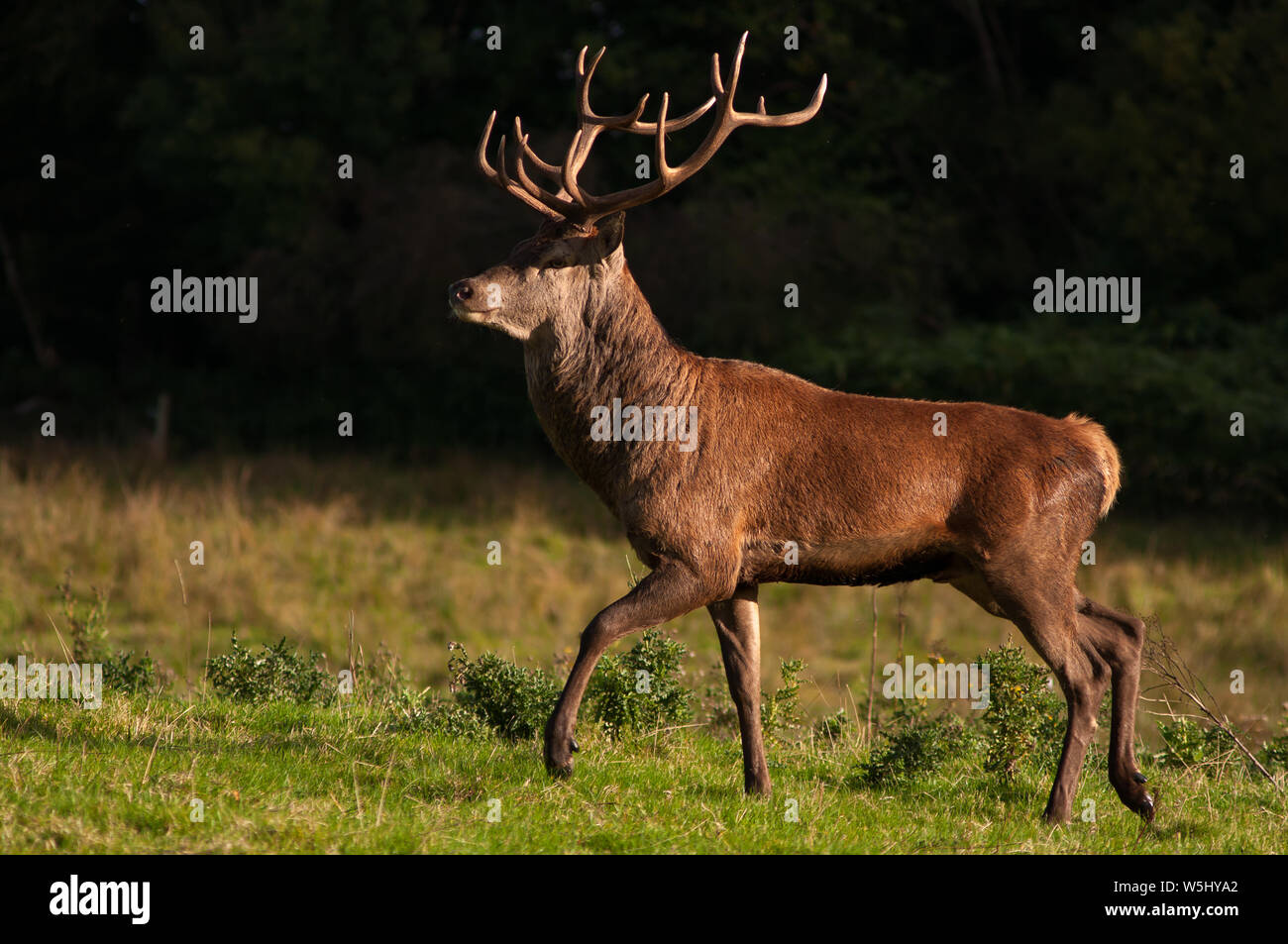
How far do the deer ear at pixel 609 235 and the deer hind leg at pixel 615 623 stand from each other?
1542 mm

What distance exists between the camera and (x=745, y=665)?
6980mm

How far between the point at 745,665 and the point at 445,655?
953 centimetres

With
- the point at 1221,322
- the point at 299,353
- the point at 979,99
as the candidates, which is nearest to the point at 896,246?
the point at 979,99

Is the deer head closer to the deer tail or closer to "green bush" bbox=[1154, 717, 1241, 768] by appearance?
the deer tail

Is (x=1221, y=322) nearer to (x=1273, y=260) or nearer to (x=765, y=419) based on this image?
(x=1273, y=260)

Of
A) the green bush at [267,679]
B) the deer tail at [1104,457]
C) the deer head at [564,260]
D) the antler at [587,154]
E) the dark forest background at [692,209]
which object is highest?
the dark forest background at [692,209]

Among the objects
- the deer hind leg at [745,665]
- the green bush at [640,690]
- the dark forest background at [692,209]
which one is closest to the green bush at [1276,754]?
the green bush at [640,690]

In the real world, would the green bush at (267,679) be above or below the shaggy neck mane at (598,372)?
below

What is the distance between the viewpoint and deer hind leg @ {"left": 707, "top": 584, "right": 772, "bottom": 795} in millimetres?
6945

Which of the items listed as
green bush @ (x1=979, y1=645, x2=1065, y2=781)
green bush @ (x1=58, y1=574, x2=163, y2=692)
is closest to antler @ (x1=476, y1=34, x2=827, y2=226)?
green bush @ (x1=979, y1=645, x2=1065, y2=781)

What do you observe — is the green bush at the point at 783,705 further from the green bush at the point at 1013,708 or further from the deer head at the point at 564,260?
the deer head at the point at 564,260

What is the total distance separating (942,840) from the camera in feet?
20.5

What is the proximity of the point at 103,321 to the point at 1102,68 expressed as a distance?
20.8 meters

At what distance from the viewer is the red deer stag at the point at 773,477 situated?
6582 millimetres
